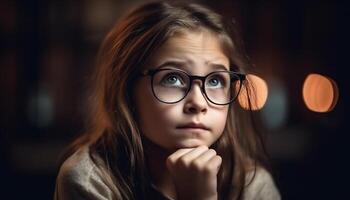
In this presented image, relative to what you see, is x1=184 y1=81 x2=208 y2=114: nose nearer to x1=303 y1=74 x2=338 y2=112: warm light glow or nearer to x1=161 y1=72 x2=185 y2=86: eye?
x1=161 y1=72 x2=185 y2=86: eye

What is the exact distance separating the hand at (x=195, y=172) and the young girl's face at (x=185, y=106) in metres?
0.03

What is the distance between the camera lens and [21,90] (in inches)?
71.9

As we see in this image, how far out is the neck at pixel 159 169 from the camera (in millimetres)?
1050

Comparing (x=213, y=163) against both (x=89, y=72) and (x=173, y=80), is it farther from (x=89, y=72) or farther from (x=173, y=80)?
(x=89, y=72)

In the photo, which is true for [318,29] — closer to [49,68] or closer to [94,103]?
[94,103]

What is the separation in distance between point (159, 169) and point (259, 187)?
0.80 ft

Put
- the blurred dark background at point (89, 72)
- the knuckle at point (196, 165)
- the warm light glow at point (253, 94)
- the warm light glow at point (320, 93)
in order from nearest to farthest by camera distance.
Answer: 1. the knuckle at point (196, 165)
2. the warm light glow at point (253, 94)
3. the warm light glow at point (320, 93)
4. the blurred dark background at point (89, 72)

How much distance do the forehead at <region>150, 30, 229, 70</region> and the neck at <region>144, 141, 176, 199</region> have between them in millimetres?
202

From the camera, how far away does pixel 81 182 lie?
0.95m

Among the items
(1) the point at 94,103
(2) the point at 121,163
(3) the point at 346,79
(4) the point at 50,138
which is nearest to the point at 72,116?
(4) the point at 50,138

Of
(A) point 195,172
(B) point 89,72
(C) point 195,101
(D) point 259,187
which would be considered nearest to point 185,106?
(C) point 195,101

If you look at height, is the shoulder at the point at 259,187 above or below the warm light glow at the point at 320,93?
below

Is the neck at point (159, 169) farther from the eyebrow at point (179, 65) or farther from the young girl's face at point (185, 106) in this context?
the eyebrow at point (179, 65)

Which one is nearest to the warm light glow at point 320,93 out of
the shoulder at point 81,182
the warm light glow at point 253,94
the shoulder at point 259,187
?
the warm light glow at point 253,94
